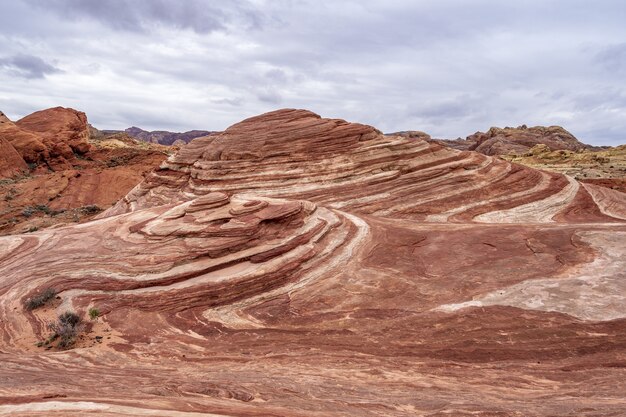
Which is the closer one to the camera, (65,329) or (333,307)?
(65,329)

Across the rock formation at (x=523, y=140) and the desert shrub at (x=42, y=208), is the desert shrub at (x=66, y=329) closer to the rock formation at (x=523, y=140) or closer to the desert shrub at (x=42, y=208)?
the desert shrub at (x=42, y=208)

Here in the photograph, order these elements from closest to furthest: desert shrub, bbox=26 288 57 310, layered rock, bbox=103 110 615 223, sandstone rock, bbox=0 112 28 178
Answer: desert shrub, bbox=26 288 57 310 < layered rock, bbox=103 110 615 223 < sandstone rock, bbox=0 112 28 178

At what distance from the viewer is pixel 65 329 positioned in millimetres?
11781

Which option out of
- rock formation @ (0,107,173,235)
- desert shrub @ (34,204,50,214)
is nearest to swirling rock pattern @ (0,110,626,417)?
rock formation @ (0,107,173,235)

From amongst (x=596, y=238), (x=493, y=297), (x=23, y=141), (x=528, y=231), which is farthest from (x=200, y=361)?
(x=23, y=141)

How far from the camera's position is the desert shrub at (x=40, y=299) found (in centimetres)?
1312

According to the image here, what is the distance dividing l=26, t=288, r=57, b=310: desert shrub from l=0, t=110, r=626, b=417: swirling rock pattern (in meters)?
0.22

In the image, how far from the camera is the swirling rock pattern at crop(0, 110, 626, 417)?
8.02 metres

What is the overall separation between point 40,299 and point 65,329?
88.3 inches

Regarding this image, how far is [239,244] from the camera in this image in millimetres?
15086

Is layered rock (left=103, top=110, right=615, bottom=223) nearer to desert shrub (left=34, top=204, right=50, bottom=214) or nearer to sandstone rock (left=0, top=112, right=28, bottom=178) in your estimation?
desert shrub (left=34, top=204, right=50, bottom=214)

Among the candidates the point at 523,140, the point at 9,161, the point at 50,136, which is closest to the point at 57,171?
the point at 9,161

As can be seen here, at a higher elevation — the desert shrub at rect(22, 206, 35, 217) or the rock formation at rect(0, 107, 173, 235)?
the rock formation at rect(0, 107, 173, 235)

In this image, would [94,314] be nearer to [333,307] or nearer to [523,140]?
[333,307]
